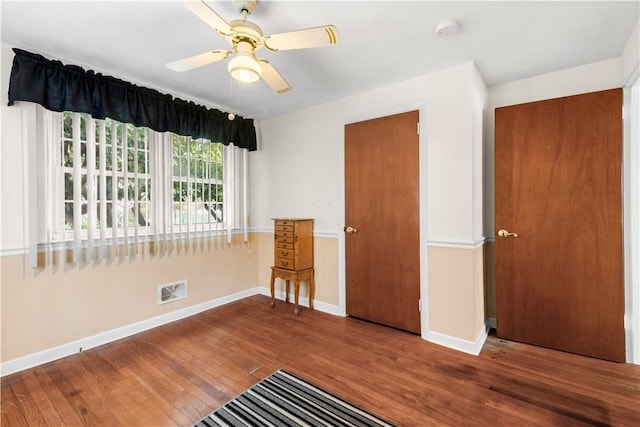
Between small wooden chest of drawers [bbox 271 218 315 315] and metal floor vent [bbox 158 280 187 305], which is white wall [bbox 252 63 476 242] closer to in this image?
small wooden chest of drawers [bbox 271 218 315 315]

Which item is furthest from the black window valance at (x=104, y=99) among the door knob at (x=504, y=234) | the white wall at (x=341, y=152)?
the door knob at (x=504, y=234)

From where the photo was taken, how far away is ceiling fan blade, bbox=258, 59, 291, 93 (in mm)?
1765

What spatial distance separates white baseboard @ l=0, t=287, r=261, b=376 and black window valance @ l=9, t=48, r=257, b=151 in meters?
1.88

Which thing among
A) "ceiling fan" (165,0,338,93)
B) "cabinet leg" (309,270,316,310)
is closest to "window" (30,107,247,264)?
"cabinet leg" (309,270,316,310)

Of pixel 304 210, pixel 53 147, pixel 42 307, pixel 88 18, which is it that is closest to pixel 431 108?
pixel 304 210

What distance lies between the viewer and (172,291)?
3.01m

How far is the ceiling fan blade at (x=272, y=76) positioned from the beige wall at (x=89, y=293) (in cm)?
209

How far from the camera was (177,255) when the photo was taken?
3.05m

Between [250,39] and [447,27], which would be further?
[447,27]

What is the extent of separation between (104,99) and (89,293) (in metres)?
1.66

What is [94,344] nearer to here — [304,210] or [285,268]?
[285,268]

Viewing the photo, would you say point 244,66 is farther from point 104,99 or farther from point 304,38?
point 104,99

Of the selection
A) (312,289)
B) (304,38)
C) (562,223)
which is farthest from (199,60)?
(562,223)

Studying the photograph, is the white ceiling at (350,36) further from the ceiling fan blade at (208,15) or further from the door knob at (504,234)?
the door knob at (504,234)
